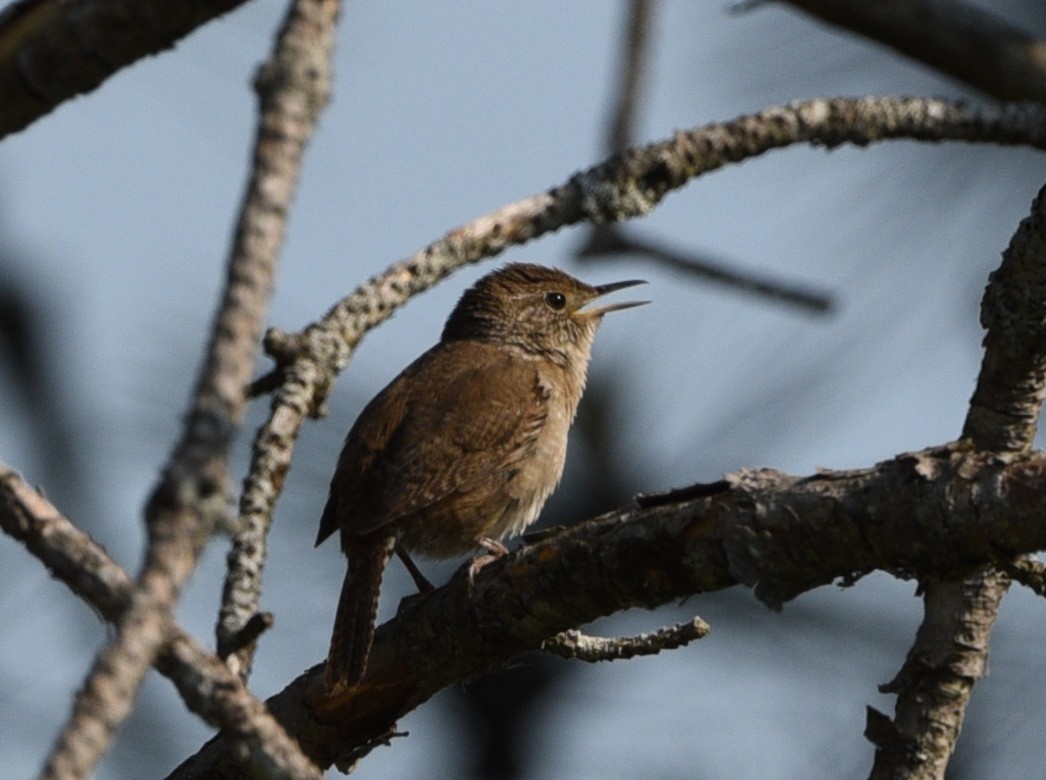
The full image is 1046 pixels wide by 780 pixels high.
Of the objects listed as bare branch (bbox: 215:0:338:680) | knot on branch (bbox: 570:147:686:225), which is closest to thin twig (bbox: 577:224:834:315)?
knot on branch (bbox: 570:147:686:225)

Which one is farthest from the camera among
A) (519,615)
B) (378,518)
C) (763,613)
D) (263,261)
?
(763,613)

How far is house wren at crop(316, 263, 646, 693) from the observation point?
478 cm

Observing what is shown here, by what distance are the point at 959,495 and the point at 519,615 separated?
3.15 feet

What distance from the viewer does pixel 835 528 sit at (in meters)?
2.70

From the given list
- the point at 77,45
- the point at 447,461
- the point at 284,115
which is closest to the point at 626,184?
the point at 447,461

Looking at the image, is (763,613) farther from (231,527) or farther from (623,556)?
(231,527)

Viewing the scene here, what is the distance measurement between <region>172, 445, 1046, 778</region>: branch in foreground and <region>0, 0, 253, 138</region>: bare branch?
1.16 metres

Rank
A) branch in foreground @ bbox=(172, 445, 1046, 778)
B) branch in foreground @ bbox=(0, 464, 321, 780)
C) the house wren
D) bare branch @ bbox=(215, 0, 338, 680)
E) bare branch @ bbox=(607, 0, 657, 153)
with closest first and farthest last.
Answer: bare branch @ bbox=(215, 0, 338, 680)
branch in foreground @ bbox=(0, 464, 321, 780)
branch in foreground @ bbox=(172, 445, 1046, 778)
bare branch @ bbox=(607, 0, 657, 153)
the house wren

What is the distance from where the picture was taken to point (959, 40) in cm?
400

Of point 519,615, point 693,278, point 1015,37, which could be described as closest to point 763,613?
point 693,278

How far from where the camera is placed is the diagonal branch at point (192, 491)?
1622mm

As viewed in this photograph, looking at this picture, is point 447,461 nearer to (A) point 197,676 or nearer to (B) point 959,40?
(B) point 959,40

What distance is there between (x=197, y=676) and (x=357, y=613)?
1.97 m

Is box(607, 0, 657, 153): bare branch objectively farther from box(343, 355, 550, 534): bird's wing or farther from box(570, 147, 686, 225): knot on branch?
box(343, 355, 550, 534): bird's wing
